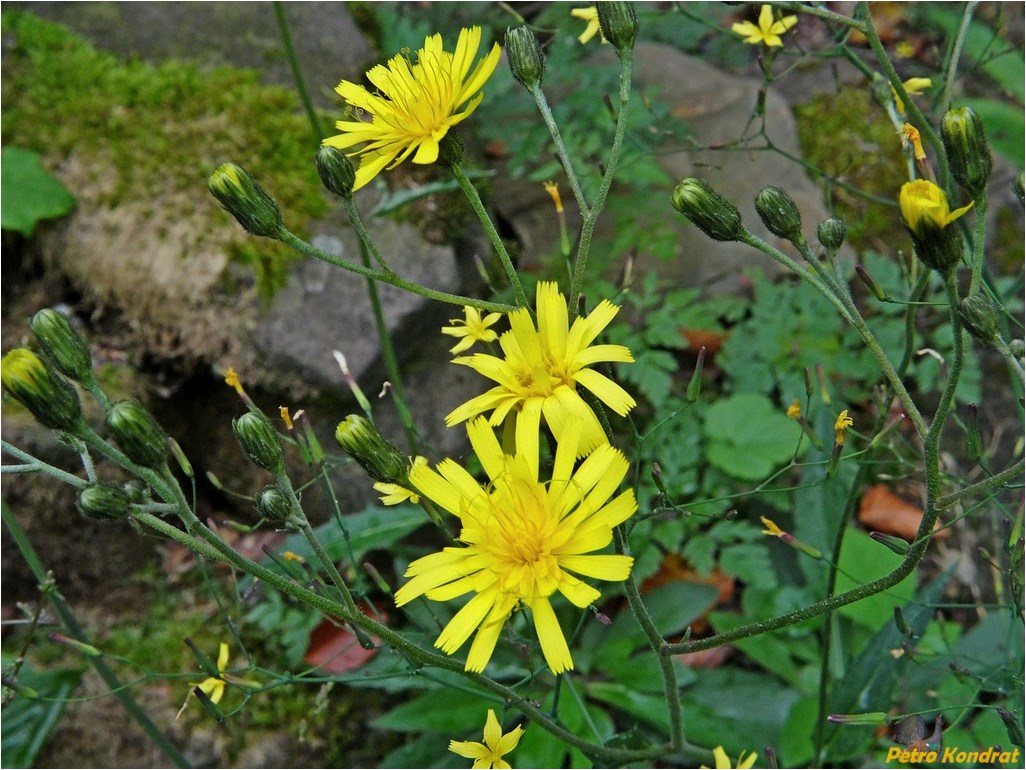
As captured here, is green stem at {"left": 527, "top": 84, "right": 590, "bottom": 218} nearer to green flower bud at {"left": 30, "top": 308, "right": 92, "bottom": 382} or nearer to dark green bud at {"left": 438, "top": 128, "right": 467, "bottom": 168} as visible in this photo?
dark green bud at {"left": 438, "top": 128, "right": 467, "bottom": 168}

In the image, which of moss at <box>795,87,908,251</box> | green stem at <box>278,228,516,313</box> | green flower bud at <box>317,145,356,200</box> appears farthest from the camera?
moss at <box>795,87,908,251</box>

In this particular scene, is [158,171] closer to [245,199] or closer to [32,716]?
[32,716]

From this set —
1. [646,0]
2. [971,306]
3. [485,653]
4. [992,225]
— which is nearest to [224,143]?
[646,0]

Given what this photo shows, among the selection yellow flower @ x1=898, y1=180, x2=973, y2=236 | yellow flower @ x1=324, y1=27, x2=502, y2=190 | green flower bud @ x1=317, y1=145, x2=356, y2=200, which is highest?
yellow flower @ x1=324, y1=27, x2=502, y2=190

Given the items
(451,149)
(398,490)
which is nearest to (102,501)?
(398,490)

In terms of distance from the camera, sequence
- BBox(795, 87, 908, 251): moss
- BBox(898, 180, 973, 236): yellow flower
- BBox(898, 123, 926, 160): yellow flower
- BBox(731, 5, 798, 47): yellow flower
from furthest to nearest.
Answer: BBox(795, 87, 908, 251): moss
BBox(731, 5, 798, 47): yellow flower
BBox(898, 123, 926, 160): yellow flower
BBox(898, 180, 973, 236): yellow flower

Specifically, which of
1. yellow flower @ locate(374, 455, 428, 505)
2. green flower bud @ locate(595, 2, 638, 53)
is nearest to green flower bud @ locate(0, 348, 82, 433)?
yellow flower @ locate(374, 455, 428, 505)
